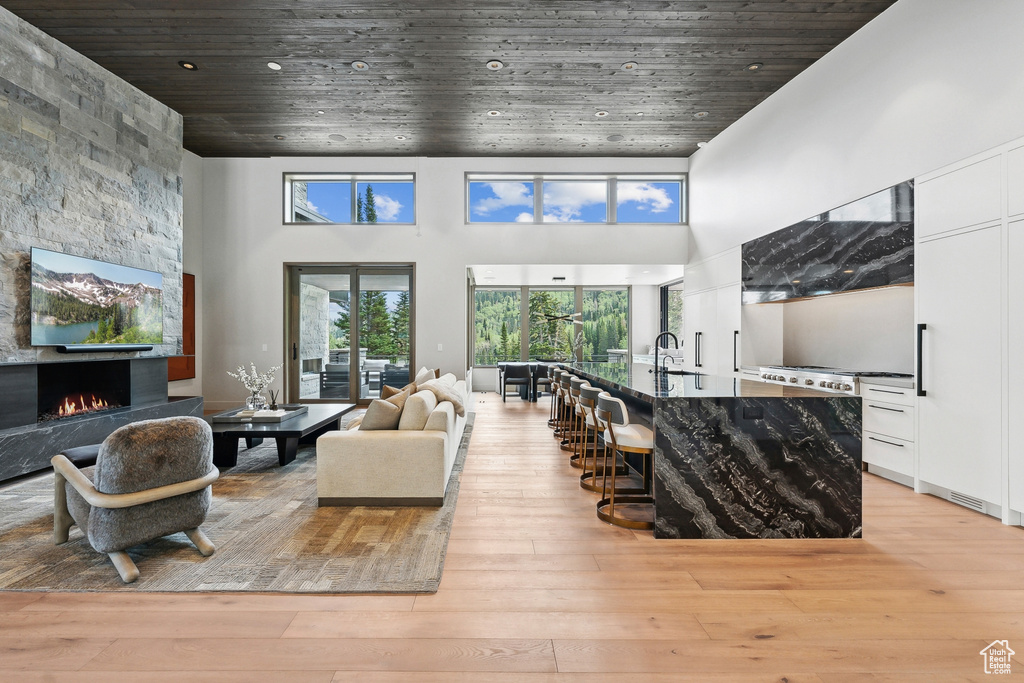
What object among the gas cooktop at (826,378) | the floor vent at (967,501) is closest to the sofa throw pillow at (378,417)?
the gas cooktop at (826,378)

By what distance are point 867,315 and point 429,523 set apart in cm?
468

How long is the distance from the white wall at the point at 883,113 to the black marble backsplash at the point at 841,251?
13cm

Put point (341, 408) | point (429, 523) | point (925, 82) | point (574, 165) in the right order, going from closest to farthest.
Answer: point (429, 523), point (925, 82), point (341, 408), point (574, 165)

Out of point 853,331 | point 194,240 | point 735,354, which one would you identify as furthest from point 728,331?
point 194,240

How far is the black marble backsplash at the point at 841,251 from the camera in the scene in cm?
387

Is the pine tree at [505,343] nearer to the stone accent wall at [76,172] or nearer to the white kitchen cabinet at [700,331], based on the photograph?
the white kitchen cabinet at [700,331]

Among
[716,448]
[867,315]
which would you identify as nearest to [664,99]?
[867,315]

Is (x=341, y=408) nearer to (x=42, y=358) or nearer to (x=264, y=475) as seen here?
(x=264, y=475)

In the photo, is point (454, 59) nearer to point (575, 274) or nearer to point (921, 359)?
point (575, 274)

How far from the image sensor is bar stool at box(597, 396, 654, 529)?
3004 mm

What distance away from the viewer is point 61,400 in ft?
15.9

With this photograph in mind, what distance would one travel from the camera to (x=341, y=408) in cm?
534

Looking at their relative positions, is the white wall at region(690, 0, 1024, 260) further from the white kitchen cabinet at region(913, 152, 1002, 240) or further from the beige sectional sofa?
the beige sectional sofa

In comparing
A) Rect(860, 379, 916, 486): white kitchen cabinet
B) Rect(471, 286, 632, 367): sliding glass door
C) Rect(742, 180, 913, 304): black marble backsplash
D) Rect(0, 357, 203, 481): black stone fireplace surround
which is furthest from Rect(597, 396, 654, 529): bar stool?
Rect(471, 286, 632, 367): sliding glass door
